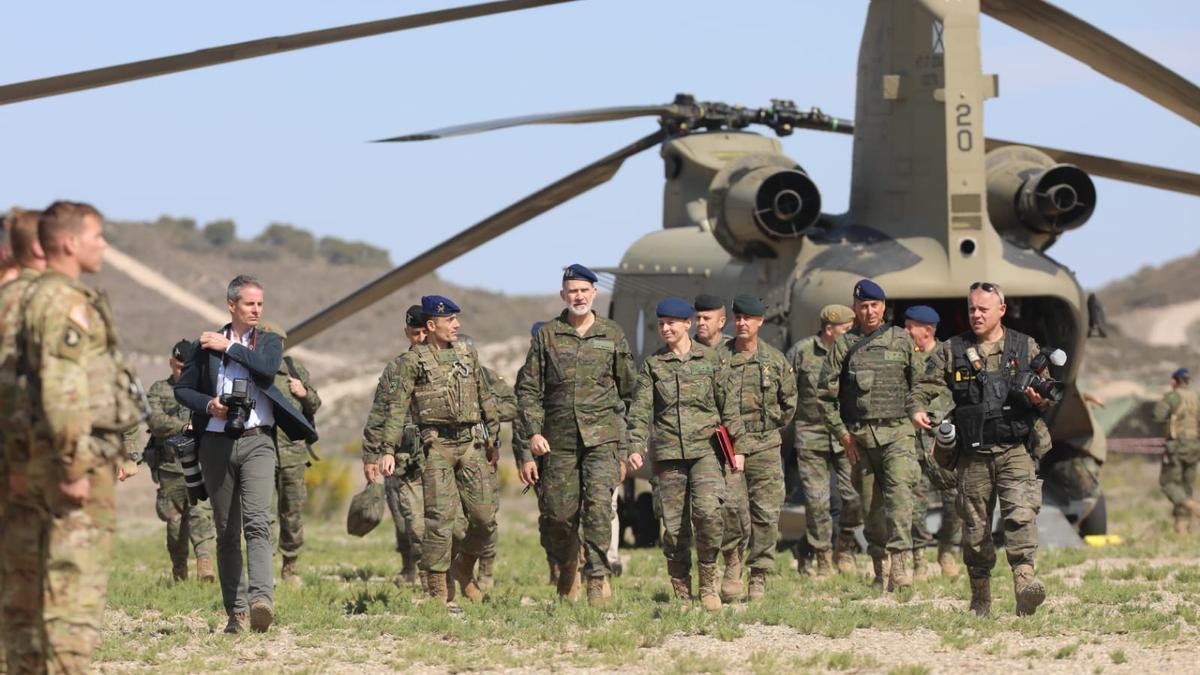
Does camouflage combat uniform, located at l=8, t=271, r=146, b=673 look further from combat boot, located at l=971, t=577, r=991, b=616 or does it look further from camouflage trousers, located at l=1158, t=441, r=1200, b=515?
camouflage trousers, located at l=1158, t=441, r=1200, b=515

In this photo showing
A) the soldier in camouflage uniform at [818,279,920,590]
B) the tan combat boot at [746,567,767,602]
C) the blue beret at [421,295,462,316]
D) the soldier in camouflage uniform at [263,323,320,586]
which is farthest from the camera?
the soldier in camouflage uniform at [263,323,320,586]

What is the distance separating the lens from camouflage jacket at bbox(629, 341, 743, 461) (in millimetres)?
10453

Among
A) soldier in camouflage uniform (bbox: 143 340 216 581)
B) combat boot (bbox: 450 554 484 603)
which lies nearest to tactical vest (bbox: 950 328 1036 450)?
combat boot (bbox: 450 554 484 603)

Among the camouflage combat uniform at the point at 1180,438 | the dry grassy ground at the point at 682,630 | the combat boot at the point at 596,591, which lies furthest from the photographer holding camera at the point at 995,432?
the camouflage combat uniform at the point at 1180,438

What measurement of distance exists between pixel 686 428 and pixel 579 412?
0.64 meters

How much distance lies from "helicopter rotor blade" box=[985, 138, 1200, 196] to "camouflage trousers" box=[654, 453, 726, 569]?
590cm

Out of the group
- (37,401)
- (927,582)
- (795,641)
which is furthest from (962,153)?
(37,401)

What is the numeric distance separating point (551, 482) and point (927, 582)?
2841 mm

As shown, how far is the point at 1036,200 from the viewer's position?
47.5ft

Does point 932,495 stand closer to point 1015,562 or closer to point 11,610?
point 1015,562

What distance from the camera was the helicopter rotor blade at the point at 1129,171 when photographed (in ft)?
47.8

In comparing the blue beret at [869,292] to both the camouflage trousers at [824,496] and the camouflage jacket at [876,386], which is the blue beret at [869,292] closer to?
the camouflage jacket at [876,386]

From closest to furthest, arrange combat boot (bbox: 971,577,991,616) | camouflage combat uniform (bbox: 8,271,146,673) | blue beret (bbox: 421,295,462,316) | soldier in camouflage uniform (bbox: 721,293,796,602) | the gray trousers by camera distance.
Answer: camouflage combat uniform (bbox: 8,271,146,673)
the gray trousers
combat boot (bbox: 971,577,991,616)
blue beret (bbox: 421,295,462,316)
soldier in camouflage uniform (bbox: 721,293,796,602)

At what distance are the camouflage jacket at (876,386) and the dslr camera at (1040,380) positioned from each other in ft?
Result: 6.42
